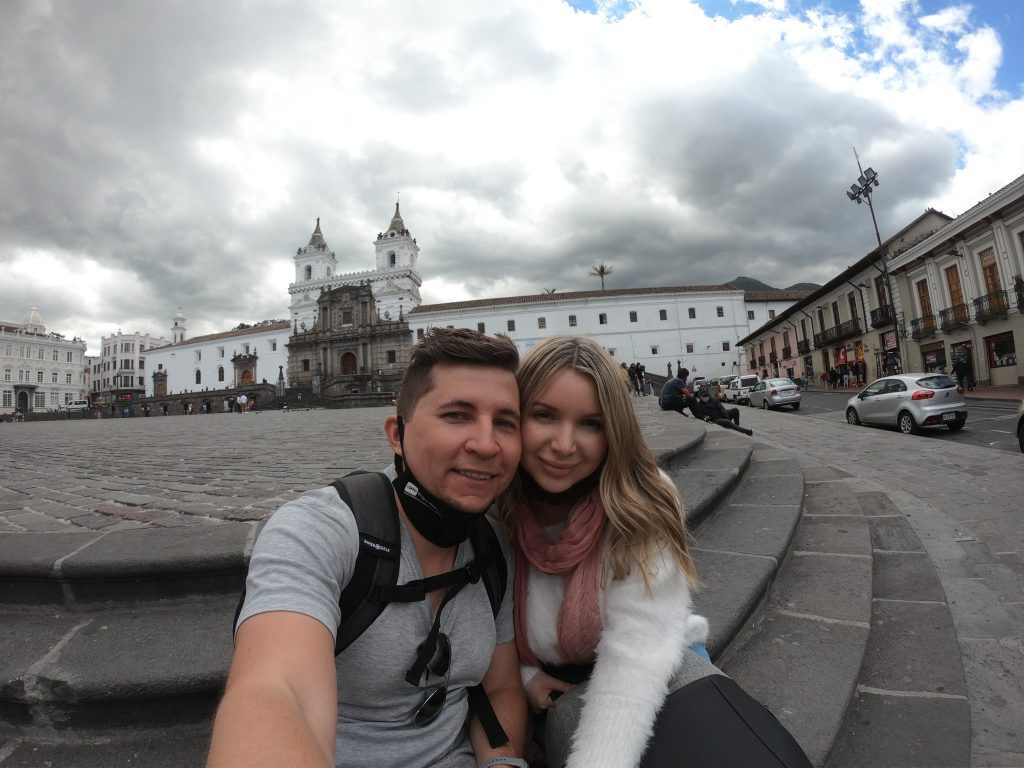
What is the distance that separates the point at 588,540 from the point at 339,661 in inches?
28.5

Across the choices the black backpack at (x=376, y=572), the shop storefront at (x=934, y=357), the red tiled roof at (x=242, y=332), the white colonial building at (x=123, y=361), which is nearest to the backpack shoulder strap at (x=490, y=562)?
the black backpack at (x=376, y=572)

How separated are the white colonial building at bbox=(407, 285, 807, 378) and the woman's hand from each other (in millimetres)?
43122

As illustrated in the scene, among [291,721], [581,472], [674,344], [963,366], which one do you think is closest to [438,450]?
[581,472]

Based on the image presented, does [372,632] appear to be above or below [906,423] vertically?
above

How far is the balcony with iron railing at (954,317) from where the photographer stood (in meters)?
19.4

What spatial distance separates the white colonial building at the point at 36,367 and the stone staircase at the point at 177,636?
7543 centimetres

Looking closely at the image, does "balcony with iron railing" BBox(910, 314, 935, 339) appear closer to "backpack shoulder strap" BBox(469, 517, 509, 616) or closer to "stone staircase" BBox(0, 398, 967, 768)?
"stone staircase" BBox(0, 398, 967, 768)

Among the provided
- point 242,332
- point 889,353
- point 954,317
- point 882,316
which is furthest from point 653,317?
point 242,332

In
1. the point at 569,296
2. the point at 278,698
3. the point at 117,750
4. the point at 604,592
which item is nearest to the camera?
the point at 278,698

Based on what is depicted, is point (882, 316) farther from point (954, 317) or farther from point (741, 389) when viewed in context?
point (741, 389)

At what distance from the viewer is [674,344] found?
4525 cm

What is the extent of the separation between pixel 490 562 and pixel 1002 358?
25.9 m

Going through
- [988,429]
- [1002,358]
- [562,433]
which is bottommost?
[988,429]

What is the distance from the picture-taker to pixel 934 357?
867 inches
